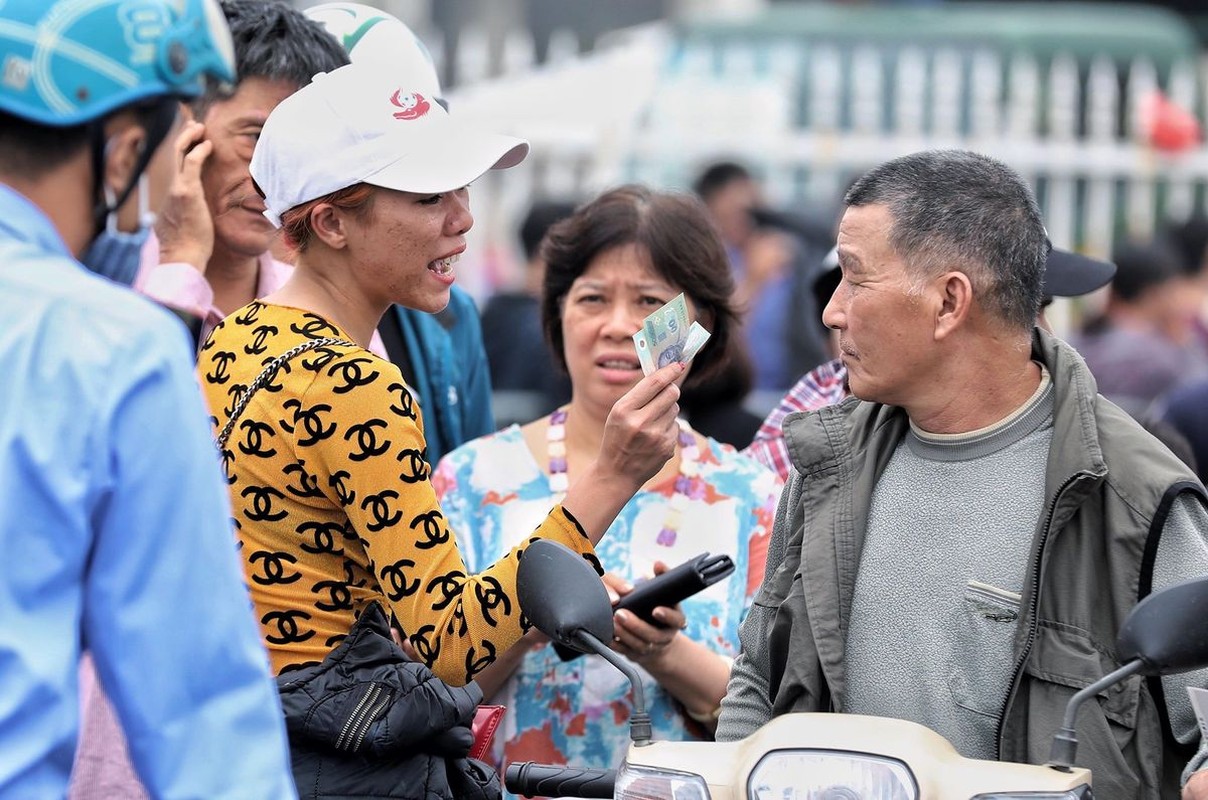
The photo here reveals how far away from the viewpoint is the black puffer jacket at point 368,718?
2.77 meters

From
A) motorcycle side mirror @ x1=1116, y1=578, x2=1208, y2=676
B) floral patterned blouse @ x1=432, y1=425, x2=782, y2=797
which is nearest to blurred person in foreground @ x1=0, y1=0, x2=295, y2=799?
motorcycle side mirror @ x1=1116, y1=578, x2=1208, y2=676

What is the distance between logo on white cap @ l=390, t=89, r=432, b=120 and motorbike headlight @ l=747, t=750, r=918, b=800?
4.28 feet

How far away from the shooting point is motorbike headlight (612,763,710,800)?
250cm

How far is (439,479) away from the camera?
4043 mm

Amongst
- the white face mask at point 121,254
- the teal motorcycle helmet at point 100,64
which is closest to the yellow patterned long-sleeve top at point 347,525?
the teal motorcycle helmet at point 100,64

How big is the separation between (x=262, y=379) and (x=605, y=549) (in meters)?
1.35

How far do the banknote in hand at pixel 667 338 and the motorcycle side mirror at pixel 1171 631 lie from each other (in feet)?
3.28

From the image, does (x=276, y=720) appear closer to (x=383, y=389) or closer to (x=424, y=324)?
(x=383, y=389)

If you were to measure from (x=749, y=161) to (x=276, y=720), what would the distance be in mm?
11125

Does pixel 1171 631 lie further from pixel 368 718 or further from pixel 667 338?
pixel 368 718

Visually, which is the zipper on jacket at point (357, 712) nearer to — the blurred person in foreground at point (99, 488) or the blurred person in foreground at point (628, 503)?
the blurred person in foreground at point (99, 488)

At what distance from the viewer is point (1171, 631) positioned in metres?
2.42

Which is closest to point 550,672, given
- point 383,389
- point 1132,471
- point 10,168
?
point 383,389

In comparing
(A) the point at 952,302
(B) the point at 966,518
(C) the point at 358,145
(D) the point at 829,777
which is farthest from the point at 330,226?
(D) the point at 829,777
